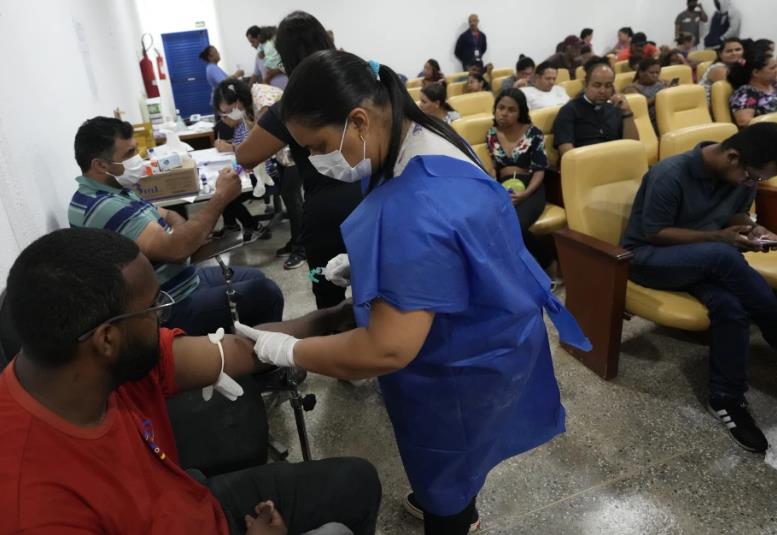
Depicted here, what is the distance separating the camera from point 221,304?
67.8 inches

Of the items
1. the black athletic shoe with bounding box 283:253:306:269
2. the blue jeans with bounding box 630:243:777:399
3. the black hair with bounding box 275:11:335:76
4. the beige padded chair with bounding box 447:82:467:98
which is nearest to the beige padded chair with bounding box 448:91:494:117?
the beige padded chair with bounding box 447:82:467:98

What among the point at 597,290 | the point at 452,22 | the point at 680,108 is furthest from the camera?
the point at 452,22

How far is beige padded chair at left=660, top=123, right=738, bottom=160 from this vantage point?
2.30 m

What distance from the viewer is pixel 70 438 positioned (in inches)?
27.9

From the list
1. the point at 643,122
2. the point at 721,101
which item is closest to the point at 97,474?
the point at 643,122

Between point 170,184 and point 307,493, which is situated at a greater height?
point 170,184

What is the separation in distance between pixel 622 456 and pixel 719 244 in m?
0.79

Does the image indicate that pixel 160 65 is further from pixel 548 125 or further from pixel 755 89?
pixel 755 89

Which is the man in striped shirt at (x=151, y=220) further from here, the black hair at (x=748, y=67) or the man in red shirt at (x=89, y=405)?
the black hair at (x=748, y=67)

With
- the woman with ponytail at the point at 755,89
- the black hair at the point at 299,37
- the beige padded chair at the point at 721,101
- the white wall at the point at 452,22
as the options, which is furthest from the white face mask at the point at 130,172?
the white wall at the point at 452,22

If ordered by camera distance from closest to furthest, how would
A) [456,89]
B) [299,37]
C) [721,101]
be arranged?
[299,37] → [721,101] → [456,89]

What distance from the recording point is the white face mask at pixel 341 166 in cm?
86

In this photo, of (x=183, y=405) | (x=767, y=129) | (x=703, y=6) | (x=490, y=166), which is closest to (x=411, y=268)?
(x=183, y=405)

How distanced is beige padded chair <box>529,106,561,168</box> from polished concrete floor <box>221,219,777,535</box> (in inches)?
53.8
